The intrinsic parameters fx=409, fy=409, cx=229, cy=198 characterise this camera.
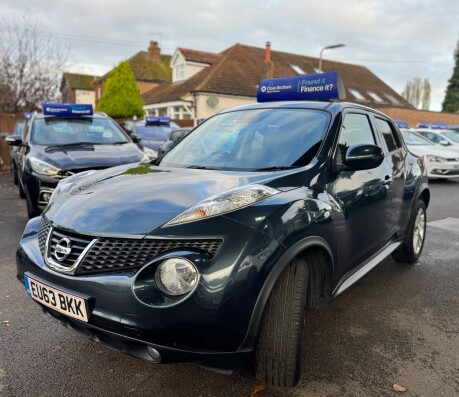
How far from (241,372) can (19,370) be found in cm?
134

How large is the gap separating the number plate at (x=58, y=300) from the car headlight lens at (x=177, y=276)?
17.3 inches

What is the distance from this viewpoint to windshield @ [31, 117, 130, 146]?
6.31m

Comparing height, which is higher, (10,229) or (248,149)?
(248,149)

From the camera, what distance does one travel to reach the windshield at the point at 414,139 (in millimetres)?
12469

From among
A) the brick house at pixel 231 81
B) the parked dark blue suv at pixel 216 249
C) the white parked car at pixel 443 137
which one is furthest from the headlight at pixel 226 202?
the brick house at pixel 231 81

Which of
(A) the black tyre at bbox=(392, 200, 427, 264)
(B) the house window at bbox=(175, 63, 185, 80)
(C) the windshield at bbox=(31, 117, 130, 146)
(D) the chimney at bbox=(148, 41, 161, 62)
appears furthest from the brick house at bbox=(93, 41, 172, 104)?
(A) the black tyre at bbox=(392, 200, 427, 264)

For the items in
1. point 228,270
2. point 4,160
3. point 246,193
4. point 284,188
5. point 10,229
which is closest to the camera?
point 228,270

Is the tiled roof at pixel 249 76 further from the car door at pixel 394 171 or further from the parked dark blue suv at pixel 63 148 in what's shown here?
the car door at pixel 394 171

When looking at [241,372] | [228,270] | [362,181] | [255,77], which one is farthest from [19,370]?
[255,77]

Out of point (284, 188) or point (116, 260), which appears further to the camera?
point (284, 188)

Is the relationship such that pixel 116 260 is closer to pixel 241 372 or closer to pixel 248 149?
pixel 241 372

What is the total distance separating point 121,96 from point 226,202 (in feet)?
81.9

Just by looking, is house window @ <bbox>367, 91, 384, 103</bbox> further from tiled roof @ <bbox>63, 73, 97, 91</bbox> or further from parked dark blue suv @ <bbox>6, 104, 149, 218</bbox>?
tiled roof @ <bbox>63, 73, 97, 91</bbox>

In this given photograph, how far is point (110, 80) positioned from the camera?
25.8 meters
